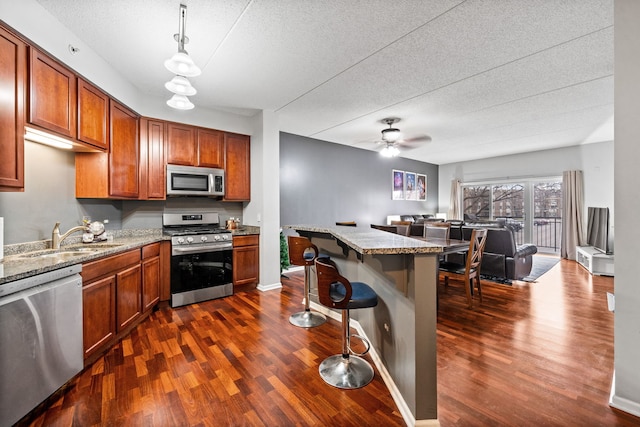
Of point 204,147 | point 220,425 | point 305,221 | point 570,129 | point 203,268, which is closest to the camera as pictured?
point 220,425

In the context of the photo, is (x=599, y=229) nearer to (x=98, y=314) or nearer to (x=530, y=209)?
(x=530, y=209)

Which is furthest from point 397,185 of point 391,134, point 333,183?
point 391,134

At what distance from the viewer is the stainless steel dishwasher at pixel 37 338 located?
1.47 meters

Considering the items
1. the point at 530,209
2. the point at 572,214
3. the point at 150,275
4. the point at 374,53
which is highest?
the point at 374,53

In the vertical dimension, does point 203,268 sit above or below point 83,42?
below

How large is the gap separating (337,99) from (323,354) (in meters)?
2.96

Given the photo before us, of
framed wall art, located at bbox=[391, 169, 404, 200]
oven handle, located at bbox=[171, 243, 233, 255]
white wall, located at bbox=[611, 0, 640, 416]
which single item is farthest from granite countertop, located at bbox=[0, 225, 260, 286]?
framed wall art, located at bbox=[391, 169, 404, 200]

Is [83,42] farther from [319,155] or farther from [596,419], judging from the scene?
[596,419]

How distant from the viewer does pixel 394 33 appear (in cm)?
219

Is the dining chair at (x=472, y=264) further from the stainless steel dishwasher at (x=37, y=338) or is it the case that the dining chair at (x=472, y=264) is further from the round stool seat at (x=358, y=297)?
the stainless steel dishwasher at (x=37, y=338)

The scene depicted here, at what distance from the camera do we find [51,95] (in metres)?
2.11

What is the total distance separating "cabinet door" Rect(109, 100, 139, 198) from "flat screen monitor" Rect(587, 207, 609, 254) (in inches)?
296

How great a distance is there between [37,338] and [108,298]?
2.30 feet

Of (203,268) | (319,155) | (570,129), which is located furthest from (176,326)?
(570,129)
